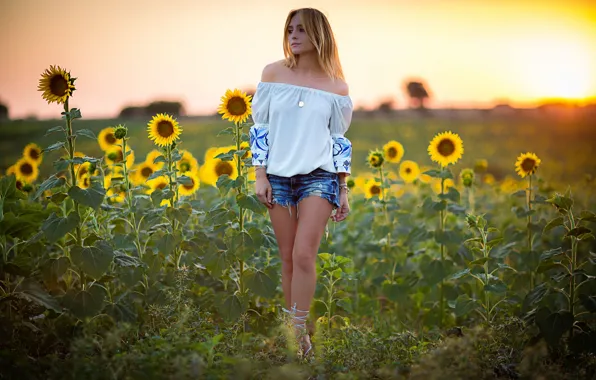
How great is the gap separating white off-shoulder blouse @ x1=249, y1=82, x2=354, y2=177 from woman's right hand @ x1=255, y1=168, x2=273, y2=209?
5 centimetres

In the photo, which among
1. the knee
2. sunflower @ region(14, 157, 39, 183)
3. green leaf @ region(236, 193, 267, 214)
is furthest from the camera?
sunflower @ region(14, 157, 39, 183)

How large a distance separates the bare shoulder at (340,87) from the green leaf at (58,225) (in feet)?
5.27

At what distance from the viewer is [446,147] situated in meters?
4.90

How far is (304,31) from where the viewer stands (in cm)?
377

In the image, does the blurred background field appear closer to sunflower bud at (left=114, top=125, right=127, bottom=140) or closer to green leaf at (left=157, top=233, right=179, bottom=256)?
sunflower bud at (left=114, top=125, right=127, bottom=140)

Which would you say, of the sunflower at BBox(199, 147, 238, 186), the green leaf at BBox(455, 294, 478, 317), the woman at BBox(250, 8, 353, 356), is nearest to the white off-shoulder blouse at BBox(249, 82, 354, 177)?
the woman at BBox(250, 8, 353, 356)

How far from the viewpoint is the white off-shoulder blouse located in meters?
3.69

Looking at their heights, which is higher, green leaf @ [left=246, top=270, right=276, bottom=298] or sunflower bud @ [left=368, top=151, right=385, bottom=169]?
sunflower bud @ [left=368, top=151, right=385, bottom=169]

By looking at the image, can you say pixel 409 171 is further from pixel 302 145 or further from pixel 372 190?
pixel 302 145

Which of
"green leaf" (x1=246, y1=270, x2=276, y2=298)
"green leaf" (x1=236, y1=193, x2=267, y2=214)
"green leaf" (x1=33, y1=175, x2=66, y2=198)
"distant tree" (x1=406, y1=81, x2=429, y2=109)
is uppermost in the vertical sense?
"distant tree" (x1=406, y1=81, x2=429, y2=109)

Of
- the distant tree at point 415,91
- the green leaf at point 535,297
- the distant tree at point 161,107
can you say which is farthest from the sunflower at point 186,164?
the distant tree at point 415,91

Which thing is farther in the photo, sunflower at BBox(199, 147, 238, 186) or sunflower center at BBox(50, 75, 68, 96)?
sunflower at BBox(199, 147, 238, 186)

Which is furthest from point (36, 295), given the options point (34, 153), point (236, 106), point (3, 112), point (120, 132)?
point (3, 112)

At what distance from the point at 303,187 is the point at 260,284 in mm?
736
